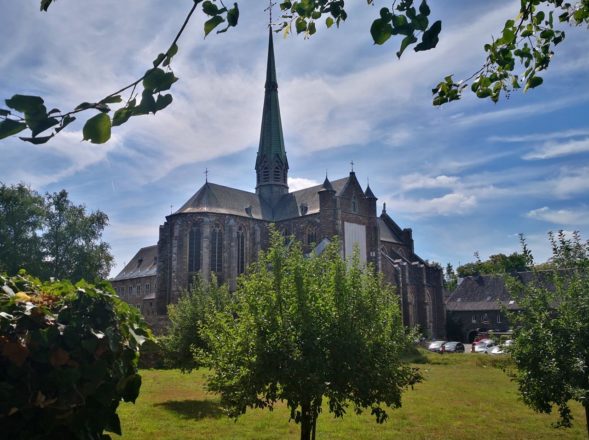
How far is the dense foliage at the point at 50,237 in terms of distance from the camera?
38906 millimetres

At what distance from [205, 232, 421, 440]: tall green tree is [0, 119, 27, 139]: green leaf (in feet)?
21.7

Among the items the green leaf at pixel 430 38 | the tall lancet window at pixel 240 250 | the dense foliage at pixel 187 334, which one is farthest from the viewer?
the tall lancet window at pixel 240 250

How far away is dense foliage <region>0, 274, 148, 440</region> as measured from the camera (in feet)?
10.2

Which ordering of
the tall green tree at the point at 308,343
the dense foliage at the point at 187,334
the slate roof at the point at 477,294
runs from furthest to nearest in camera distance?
the slate roof at the point at 477,294, the dense foliage at the point at 187,334, the tall green tree at the point at 308,343

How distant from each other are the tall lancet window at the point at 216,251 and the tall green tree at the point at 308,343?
3862 cm

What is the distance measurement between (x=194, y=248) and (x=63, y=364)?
4542cm

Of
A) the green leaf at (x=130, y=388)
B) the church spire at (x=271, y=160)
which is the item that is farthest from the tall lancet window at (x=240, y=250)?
the green leaf at (x=130, y=388)

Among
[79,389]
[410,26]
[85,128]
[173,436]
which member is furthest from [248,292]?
[85,128]

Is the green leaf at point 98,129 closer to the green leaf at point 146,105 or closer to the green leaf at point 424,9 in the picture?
the green leaf at point 146,105

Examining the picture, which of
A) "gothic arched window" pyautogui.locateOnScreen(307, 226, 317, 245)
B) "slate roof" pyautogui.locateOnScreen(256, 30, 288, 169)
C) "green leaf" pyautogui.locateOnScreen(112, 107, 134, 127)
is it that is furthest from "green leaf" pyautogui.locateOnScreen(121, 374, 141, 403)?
"slate roof" pyautogui.locateOnScreen(256, 30, 288, 169)

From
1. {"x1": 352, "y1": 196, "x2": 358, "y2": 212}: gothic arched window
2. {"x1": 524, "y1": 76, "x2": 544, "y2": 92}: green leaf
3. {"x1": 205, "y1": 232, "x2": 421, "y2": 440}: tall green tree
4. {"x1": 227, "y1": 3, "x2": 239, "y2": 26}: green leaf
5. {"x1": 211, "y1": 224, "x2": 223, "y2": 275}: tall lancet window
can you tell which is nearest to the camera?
{"x1": 227, "y1": 3, "x2": 239, "y2": 26}: green leaf

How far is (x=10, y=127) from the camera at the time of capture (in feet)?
6.42

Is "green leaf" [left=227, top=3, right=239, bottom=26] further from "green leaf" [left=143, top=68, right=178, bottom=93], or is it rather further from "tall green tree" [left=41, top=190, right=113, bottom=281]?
"tall green tree" [left=41, top=190, right=113, bottom=281]

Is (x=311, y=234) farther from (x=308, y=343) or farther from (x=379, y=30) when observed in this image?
(x=379, y=30)
